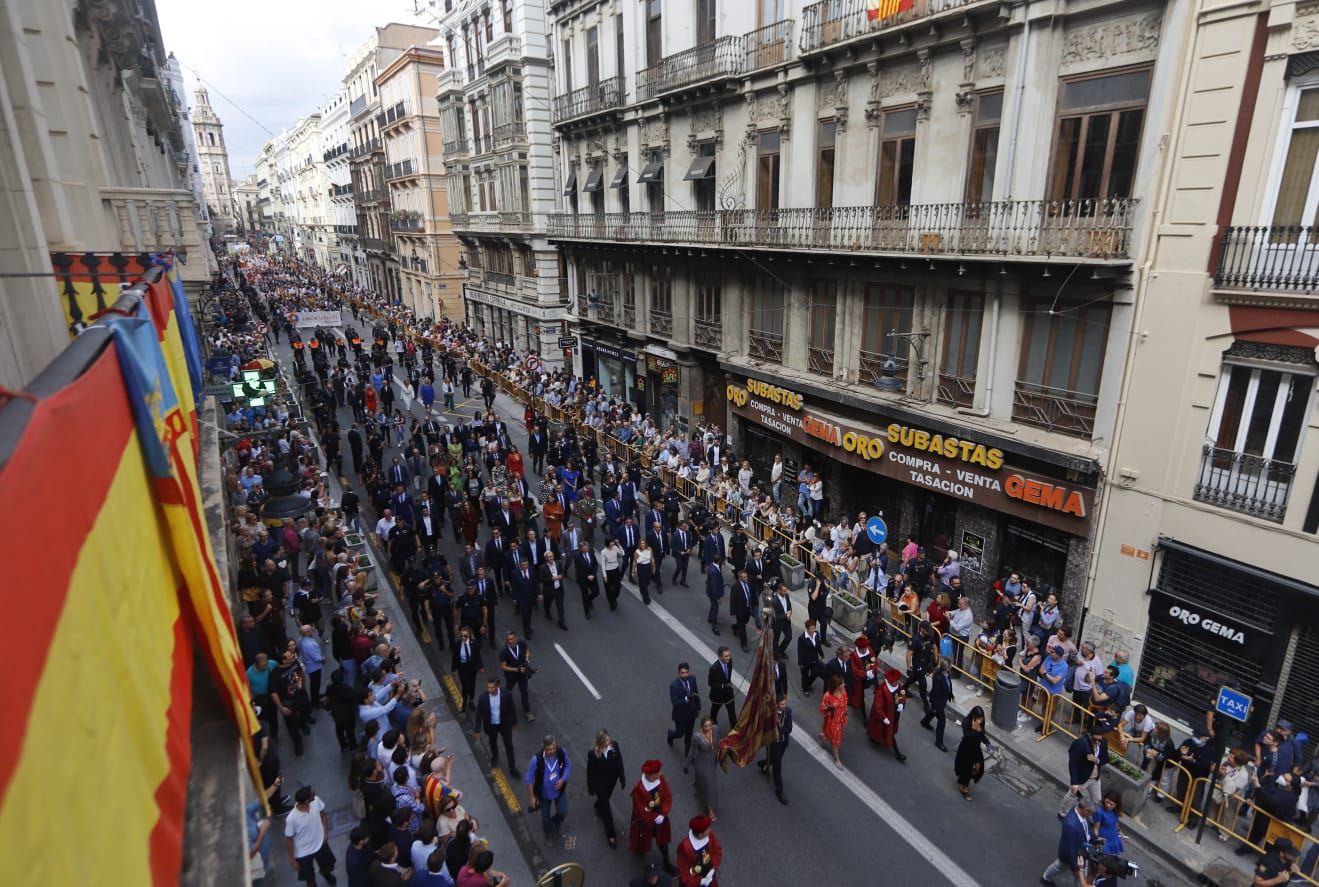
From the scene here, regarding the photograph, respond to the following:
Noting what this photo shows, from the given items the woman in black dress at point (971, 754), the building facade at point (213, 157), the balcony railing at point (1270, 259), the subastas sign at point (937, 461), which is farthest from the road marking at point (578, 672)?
the building facade at point (213, 157)

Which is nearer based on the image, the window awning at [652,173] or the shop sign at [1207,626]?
the shop sign at [1207,626]

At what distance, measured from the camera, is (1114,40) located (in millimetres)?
12336

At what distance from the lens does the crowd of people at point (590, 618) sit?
29.9 feet

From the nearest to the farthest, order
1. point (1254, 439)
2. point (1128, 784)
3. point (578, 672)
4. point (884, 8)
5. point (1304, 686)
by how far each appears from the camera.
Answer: point (1128, 784), point (1304, 686), point (1254, 439), point (578, 672), point (884, 8)

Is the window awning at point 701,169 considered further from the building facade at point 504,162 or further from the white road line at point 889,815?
the white road line at point 889,815

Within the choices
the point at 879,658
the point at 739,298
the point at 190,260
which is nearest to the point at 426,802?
the point at 879,658

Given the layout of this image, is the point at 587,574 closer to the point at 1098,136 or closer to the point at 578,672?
the point at 578,672

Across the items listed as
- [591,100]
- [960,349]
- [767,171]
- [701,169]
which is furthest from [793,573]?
[591,100]

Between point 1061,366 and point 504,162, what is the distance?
2975cm

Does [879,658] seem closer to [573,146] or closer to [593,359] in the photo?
[593,359]

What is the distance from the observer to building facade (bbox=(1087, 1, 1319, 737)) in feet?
34.8

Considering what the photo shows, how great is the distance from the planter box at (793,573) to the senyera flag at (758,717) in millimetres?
6429

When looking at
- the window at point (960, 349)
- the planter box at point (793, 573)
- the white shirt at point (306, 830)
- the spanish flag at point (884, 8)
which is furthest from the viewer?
the planter box at point (793, 573)

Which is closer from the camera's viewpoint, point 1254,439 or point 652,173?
point 1254,439
